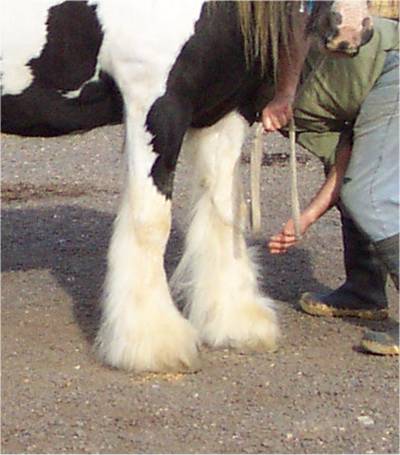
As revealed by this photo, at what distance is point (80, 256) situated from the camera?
575 centimetres

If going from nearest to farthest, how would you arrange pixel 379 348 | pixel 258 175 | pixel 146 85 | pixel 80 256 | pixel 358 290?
pixel 146 85, pixel 379 348, pixel 258 175, pixel 358 290, pixel 80 256

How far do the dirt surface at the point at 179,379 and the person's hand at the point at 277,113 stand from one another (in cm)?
79

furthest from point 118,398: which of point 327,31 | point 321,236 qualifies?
point 321,236

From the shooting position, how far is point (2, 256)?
5.75 meters

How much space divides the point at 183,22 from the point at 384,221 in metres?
0.96

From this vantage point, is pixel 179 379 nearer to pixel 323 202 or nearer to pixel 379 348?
pixel 379 348

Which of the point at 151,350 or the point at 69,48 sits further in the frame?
the point at 151,350

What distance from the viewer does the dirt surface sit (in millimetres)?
3779

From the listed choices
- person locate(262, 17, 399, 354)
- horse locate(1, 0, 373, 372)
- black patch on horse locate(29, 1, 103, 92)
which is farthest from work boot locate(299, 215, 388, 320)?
black patch on horse locate(29, 1, 103, 92)

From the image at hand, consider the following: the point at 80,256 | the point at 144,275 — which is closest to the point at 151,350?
the point at 144,275

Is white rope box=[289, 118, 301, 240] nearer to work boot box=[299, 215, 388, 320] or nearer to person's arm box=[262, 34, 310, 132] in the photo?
person's arm box=[262, 34, 310, 132]

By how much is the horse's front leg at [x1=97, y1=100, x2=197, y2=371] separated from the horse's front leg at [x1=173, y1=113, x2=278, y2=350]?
0.30m

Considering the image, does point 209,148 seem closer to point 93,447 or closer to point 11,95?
point 11,95

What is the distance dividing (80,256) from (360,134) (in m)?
1.74
